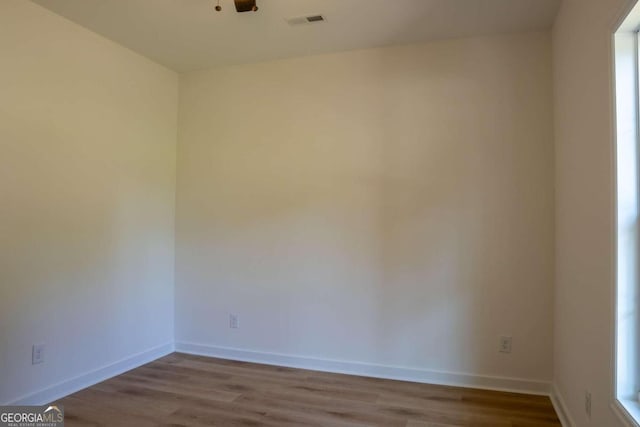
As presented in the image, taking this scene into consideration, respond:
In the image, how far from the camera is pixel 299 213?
3.54 metres

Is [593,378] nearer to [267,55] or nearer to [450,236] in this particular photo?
[450,236]

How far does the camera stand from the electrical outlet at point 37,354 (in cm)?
Result: 270

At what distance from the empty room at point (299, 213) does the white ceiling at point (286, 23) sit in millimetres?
21

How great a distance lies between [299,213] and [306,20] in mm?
1531

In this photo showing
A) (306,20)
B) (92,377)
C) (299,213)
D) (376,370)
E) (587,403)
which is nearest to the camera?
(587,403)

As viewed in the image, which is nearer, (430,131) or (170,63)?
(430,131)

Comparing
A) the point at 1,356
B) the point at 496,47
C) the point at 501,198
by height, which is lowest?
the point at 1,356

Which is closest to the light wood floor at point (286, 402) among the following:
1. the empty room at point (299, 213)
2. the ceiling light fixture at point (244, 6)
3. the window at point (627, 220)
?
the empty room at point (299, 213)

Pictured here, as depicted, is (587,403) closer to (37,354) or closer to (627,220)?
(627,220)

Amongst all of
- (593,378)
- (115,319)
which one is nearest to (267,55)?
(115,319)

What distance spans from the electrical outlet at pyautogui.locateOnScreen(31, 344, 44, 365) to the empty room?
0.01m

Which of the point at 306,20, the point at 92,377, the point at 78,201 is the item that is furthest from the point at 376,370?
the point at 306,20

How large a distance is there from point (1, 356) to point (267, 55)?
2947 millimetres

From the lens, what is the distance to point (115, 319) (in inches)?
131
